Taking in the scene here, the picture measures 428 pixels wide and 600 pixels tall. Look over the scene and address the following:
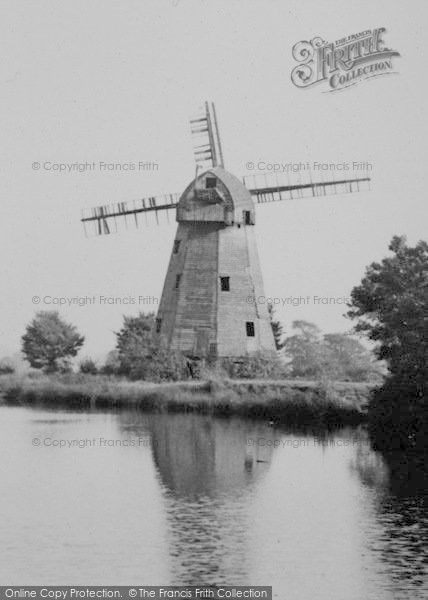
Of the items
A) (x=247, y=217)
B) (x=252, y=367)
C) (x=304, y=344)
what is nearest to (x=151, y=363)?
(x=252, y=367)

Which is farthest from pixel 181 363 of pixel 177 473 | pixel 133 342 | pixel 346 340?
pixel 346 340

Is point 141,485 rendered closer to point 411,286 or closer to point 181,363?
point 411,286

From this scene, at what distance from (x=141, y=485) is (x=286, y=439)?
9540 millimetres

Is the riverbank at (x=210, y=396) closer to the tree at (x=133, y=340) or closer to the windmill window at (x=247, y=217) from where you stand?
the tree at (x=133, y=340)

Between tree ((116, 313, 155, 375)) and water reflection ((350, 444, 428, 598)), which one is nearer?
water reflection ((350, 444, 428, 598))

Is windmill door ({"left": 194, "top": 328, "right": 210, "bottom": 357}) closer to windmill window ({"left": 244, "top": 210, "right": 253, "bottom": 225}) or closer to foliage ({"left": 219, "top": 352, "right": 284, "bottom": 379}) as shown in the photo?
foliage ({"left": 219, "top": 352, "right": 284, "bottom": 379})

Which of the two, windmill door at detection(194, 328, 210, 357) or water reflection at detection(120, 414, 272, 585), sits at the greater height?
windmill door at detection(194, 328, 210, 357)

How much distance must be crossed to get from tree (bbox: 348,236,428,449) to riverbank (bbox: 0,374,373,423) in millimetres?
2582

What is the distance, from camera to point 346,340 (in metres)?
102

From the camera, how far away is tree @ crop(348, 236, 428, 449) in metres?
32.7

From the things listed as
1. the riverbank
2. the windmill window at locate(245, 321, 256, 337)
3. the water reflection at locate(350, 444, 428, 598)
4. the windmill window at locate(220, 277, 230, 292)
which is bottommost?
the water reflection at locate(350, 444, 428, 598)

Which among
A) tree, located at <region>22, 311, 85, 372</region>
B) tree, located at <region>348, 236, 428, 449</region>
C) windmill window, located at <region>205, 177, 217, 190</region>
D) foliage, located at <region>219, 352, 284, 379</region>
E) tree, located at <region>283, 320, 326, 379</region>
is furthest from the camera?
tree, located at <region>283, 320, 326, 379</region>

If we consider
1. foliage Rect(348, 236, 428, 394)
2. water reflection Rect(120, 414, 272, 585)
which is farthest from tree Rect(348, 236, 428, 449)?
water reflection Rect(120, 414, 272, 585)

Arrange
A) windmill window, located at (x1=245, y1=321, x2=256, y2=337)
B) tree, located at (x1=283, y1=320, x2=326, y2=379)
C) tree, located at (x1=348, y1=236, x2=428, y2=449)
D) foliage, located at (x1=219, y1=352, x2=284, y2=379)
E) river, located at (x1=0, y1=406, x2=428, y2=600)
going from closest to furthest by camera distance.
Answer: river, located at (x1=0, y1=406, x2=428, y2=600)
tree, located at (x1=348, y1=236, x2=428, y2=449)
foliage, located at (x1=219, y1=352, x2=284, y2=379)
windmill window, located at (x1=245, y1=321, x2=256, y2=337)
tree, located at (x1=283, y1=320, x2=326, y2=379)
